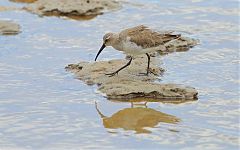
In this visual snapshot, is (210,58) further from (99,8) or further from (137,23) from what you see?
(99,8)

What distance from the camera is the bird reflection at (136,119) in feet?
26.0

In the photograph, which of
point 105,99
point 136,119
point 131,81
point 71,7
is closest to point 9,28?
point 71,7

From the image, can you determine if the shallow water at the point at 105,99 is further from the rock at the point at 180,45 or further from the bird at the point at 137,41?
the bird at the point at 137,41

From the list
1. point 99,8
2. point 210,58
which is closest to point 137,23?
point 99,8

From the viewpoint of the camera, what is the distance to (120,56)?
1048 cm

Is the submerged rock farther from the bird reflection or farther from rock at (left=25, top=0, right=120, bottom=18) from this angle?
rock at (left=25, top=0, right=120, bottom=18)

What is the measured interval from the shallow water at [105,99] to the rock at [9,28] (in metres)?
0.15

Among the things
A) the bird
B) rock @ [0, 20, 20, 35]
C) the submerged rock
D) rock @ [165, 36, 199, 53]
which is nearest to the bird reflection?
the submerged rock

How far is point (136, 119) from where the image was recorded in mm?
8164

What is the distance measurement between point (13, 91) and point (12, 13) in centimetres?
388

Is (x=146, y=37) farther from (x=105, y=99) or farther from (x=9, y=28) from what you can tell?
(x=9, y=28)

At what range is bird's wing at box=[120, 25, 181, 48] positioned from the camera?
364 inches

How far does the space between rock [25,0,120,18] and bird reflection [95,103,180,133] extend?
4.30 meters

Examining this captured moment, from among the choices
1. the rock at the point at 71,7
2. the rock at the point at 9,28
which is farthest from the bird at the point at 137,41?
the rock at the point at 71,7
